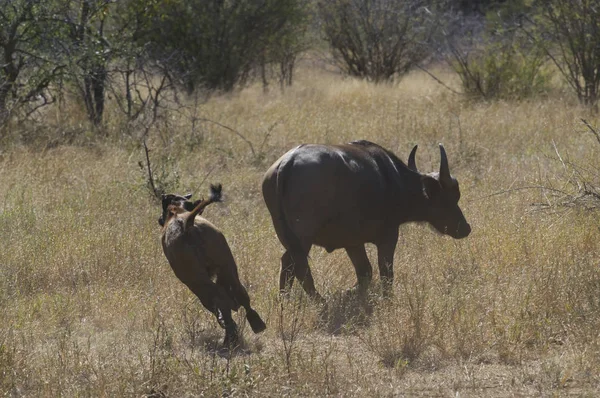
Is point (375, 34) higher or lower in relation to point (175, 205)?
higher

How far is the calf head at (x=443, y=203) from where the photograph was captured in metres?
7.44

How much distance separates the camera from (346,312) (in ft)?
21.4

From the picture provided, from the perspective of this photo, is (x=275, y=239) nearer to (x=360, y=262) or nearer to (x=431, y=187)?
(x=360, y=262)

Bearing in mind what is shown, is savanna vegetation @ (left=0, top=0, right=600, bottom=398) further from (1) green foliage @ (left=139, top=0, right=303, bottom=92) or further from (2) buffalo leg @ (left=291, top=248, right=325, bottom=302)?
(1) green foliage @ (left=139, top=0, right=303, bottom=92)

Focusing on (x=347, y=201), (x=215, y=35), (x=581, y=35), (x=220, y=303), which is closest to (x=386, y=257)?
(x=347, y=201)

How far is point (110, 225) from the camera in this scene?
8.81 meters

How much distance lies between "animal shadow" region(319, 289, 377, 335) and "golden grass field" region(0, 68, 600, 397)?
3 cm

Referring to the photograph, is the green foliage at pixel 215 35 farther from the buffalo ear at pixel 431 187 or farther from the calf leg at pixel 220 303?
the calf leg at pixel 220 303

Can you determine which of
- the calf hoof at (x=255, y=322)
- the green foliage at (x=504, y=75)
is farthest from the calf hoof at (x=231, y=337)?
the green foliage at (x=504, y=75)

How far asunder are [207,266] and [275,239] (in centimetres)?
263

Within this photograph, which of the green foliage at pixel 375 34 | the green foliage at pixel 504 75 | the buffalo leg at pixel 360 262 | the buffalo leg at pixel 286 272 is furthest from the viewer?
the green foliage at pixel 375 34

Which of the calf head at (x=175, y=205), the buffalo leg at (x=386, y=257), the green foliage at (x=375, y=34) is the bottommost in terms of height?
the buffalo leg at (x=386, y=257)

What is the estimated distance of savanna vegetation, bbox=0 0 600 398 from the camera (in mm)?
5277

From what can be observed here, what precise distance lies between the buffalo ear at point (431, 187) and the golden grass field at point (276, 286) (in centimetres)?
55
